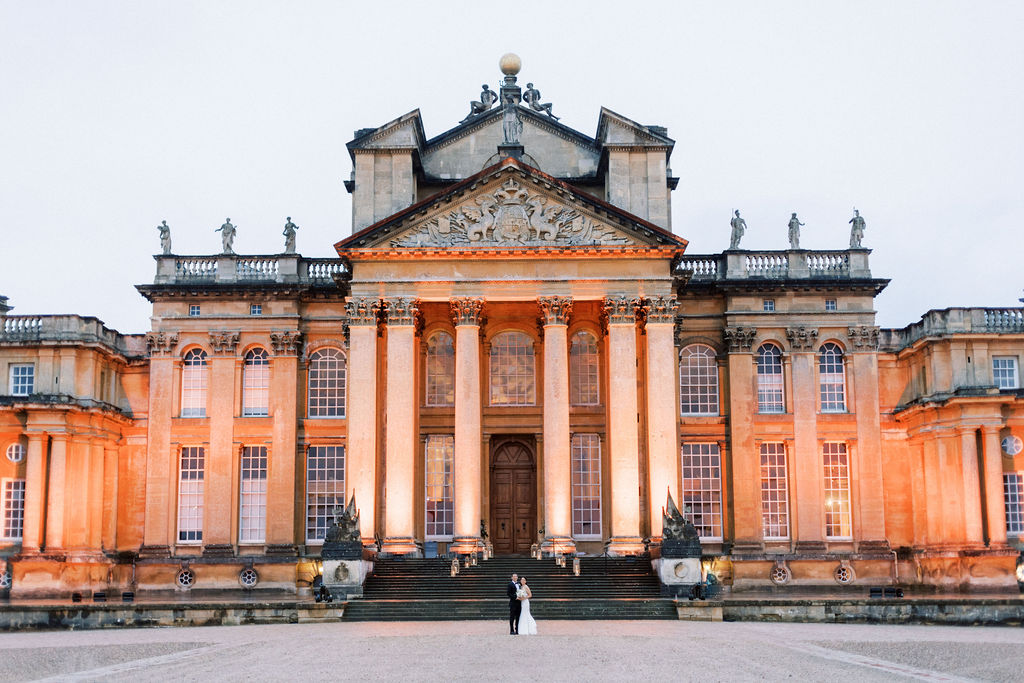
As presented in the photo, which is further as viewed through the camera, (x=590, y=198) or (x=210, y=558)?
(x=210, y=558)

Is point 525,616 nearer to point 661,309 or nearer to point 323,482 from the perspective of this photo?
point 661,309

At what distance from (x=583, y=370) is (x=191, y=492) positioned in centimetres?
1478

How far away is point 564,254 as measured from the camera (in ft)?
126

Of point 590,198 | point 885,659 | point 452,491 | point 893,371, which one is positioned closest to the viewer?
point 885,659

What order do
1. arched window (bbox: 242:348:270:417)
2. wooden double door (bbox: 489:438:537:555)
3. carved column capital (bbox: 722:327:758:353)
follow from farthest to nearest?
arched window (bbox: 242:348:270:417)
carved column capital (bbox: 722:327:758:353)
wooden double door (bbox: 489:438:537:555)

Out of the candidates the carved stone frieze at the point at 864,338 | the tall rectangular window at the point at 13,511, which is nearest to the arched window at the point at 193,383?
the tall rectangular window at the point at 13,511

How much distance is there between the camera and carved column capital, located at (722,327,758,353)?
1678 inches

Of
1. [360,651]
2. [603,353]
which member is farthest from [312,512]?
[360,651]

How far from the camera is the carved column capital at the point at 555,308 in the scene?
38188 millimetres

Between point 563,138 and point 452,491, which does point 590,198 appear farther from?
point 452,491

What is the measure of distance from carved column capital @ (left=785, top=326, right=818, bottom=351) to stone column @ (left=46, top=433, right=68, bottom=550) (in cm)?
2575

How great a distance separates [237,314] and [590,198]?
13.9m

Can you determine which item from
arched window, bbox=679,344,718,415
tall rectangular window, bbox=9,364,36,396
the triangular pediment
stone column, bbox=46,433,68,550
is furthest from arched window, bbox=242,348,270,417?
arched window, bbox=679,344,718,415

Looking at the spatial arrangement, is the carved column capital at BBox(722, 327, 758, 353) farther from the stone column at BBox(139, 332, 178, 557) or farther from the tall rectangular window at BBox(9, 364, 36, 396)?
the tall rectangular window at BBox(9, 364, 36, 396)
